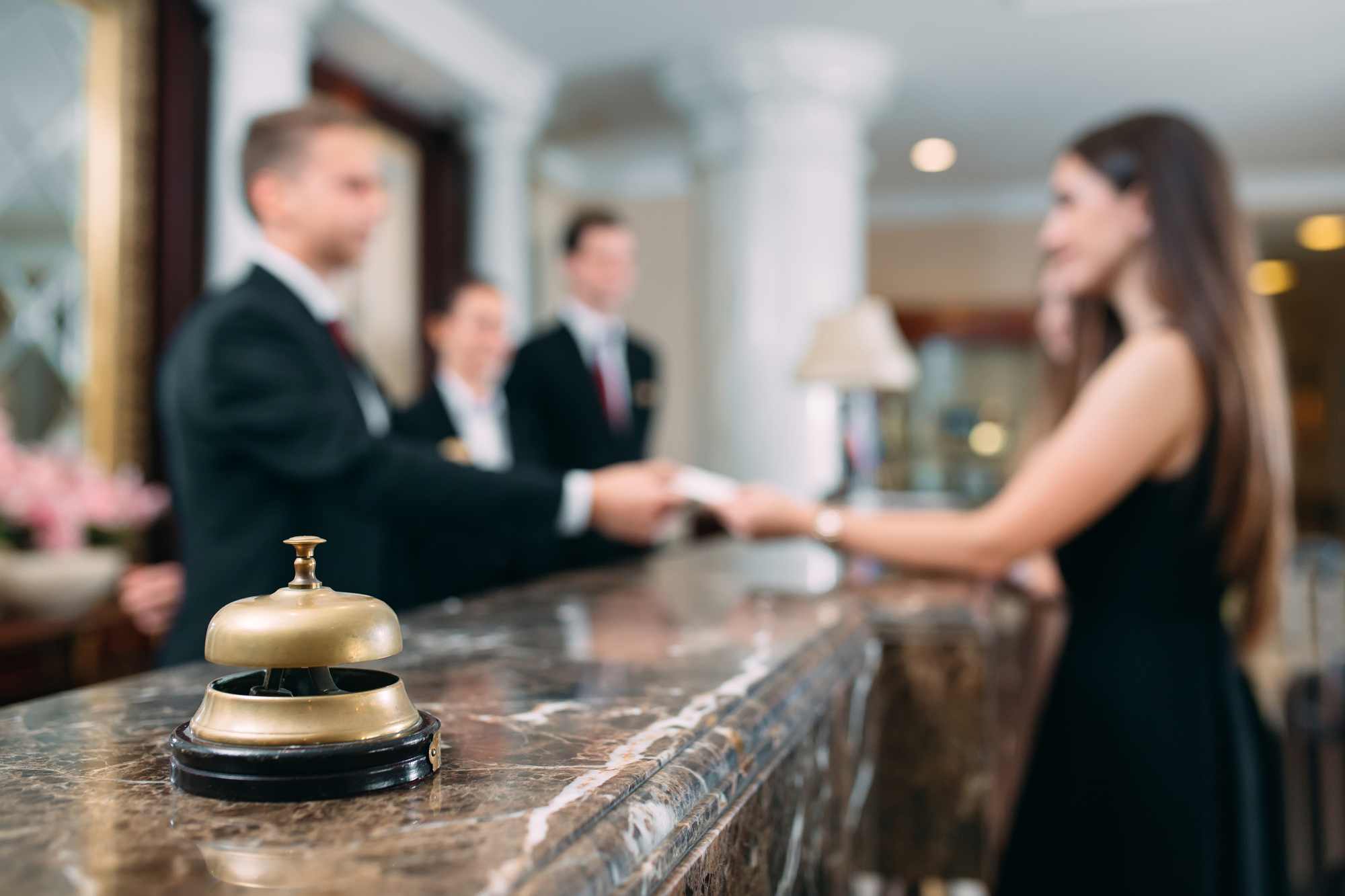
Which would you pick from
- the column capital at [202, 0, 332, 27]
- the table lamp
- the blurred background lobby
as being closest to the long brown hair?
the blurred background lobby

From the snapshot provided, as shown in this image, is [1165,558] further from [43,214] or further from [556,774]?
[43,214]

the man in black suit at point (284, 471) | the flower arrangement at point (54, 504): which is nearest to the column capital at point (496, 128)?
the flower arrangement at point (54, 504)

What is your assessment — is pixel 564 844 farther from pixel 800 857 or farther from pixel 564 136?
pixel 564 136

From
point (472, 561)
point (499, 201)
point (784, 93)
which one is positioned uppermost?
point (784, 93)

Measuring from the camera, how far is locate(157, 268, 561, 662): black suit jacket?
5.94ft

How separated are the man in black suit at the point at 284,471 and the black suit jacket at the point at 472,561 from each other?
1.38 metres

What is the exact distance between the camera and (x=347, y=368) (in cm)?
204

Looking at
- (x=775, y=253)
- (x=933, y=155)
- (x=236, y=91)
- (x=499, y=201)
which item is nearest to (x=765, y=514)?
(x=236, y=91)

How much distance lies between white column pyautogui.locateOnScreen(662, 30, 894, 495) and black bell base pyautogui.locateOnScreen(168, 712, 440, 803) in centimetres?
633

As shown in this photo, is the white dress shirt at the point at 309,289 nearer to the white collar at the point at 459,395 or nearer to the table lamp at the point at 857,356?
the white collar at the point at 459,395

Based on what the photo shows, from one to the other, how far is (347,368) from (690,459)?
7465 millimetres

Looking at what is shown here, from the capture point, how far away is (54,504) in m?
3.16

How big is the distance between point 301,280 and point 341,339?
125 mm

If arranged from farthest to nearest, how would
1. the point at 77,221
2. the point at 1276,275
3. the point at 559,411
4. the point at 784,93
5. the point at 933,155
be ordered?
1. the point at 1276,275
2. the point at 933,155
3. the point at 784,93
4. the point at 559,411
5. the point at 77,221
